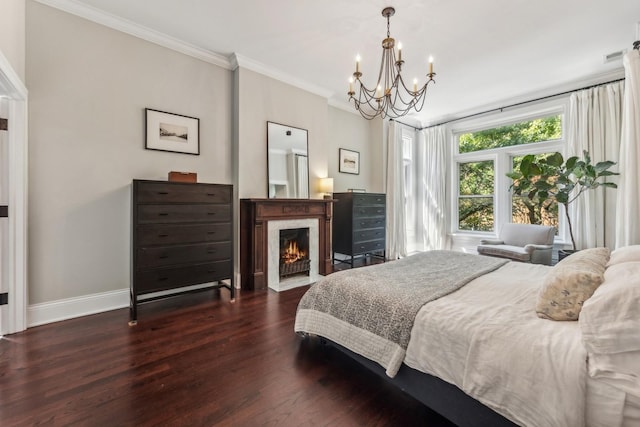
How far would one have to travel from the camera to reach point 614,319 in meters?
1.03

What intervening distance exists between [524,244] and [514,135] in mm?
2030

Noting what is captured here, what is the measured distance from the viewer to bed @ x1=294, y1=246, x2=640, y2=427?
967mm

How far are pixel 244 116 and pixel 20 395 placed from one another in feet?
10.3

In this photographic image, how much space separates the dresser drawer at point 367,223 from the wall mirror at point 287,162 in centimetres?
100

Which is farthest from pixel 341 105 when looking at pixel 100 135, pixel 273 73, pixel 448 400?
pixel 448 400

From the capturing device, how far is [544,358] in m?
1.05

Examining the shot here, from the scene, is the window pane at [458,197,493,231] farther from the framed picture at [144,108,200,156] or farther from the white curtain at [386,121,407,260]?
the framed picture at [144,108,200,156]

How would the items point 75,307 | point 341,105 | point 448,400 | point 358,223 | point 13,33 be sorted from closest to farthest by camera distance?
point 448,400
point 13,33
point 75,307
point 358,223
point 341,105

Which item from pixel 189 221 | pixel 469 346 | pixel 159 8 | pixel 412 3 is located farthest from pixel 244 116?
pixel 469 346

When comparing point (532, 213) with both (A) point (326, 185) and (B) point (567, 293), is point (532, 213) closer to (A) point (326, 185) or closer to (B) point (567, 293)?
(A) point (326, 185)

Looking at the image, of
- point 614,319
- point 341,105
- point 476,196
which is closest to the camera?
point 614,319

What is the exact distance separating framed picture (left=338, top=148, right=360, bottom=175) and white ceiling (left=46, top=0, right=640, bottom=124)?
1.34 m

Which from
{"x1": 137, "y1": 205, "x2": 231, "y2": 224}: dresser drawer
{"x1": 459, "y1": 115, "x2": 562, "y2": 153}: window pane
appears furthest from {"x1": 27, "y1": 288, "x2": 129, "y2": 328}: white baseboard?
{"x1": 459, "y1": 115, "x2": 562, "y2": 153}: window pane

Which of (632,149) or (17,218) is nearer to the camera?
(17,218)
